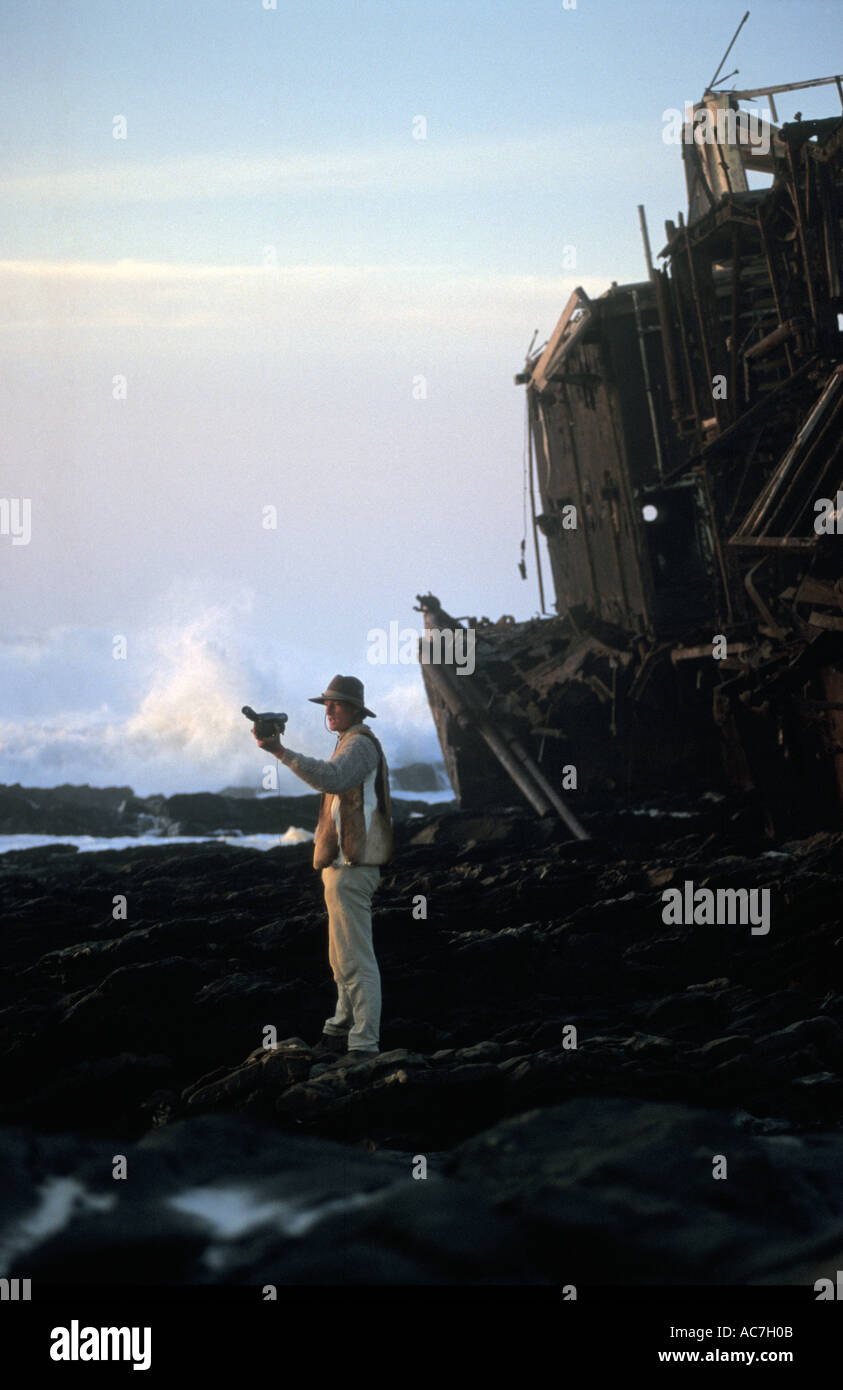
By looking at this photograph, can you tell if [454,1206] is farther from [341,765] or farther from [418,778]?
[418,778]

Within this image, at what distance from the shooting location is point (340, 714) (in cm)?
769

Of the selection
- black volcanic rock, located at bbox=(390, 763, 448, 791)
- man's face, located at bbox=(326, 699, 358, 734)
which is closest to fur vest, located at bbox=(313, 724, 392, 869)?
man's face, located at bbox=(326, 699, 358, 734)

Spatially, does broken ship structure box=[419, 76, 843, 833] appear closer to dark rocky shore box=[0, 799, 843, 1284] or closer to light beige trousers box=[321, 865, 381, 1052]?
dark rocky shore box=[0, 799, 843, 1284]

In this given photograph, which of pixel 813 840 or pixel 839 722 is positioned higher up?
pixel 839 722

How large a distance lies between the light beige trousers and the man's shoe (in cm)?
9

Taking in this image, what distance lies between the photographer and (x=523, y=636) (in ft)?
90.8

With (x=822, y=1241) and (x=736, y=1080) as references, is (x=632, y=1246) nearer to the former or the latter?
(x=822, y=1241)

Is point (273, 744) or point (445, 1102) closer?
point (445, 1102)

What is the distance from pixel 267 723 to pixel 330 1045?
202 centimetres

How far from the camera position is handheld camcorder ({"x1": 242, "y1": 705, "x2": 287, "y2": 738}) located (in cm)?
687

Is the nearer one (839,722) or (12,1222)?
(12,1222)

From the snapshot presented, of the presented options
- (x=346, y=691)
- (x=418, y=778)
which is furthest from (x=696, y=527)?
(x=418, y=778)

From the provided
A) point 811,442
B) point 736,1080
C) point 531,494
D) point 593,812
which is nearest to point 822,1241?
point 736,1080

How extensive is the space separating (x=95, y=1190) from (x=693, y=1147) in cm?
282
